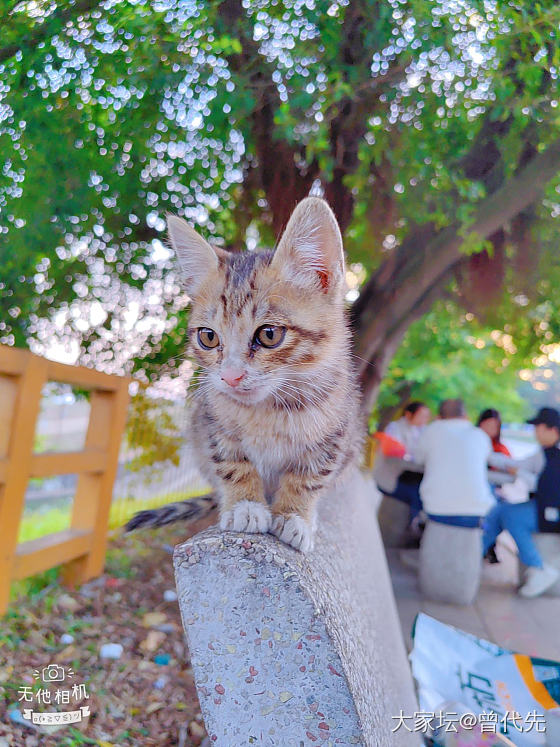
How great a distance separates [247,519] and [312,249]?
0.53 m

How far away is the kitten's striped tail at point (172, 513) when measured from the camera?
3.84 feet

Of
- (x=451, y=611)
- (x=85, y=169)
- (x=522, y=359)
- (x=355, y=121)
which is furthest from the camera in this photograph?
(x=522, y=359)

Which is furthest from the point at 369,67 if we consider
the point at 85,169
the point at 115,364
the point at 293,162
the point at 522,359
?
the point at 522,359

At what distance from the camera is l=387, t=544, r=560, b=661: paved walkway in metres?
2.21

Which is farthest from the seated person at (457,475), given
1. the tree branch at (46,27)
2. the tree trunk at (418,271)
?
the tree branch at (46,27)

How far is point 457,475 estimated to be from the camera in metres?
2.93

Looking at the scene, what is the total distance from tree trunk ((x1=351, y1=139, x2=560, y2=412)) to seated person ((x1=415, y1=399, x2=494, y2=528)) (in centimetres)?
67

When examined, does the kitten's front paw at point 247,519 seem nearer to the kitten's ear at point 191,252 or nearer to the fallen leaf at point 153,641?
the kitten's ear at point 191,252

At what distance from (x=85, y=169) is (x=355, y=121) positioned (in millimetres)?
788

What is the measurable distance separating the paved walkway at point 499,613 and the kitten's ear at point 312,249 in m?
1.71

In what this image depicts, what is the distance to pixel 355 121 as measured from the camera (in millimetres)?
1613

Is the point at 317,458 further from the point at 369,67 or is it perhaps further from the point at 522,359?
the point at 522,359

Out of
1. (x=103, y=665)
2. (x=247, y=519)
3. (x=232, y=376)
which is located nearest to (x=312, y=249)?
(x=232, y=376)

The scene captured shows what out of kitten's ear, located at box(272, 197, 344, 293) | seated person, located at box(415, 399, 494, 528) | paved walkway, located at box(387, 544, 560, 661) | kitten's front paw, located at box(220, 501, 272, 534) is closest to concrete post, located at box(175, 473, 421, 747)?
kitten's front paw, located at box(220, 501, 272, 534)
